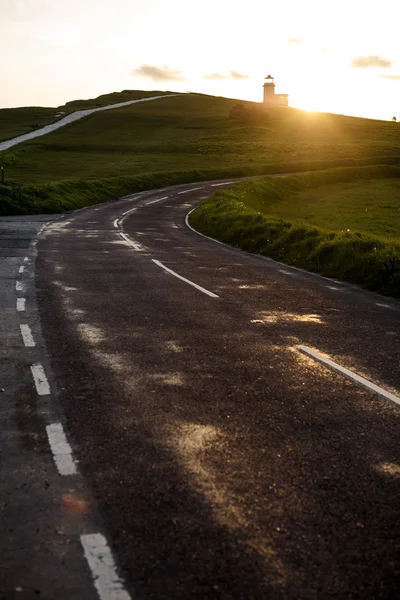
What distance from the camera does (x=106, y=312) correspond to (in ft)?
37.4

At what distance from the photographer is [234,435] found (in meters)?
5.99

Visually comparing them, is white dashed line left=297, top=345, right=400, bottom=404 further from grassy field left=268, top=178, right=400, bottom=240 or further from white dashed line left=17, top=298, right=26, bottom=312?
grassy field left=268, top=178, right=400, bottom=240

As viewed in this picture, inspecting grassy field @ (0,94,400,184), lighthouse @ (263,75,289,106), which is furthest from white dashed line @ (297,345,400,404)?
lighthouse @ (263,75,289,106)

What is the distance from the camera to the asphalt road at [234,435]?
4016 millimetres

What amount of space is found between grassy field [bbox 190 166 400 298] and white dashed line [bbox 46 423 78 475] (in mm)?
9953

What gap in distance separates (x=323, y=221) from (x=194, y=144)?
5792cm

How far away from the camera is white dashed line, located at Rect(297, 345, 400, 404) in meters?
7.23

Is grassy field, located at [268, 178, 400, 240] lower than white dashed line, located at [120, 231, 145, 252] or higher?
lower

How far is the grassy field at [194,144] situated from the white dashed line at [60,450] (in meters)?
50.4

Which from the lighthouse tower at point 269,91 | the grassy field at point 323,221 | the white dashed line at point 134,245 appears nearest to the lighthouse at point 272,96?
the lighthouse tower at point 269,91

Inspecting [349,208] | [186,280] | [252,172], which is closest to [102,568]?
[186,280]

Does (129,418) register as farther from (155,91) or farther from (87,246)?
(155,91)

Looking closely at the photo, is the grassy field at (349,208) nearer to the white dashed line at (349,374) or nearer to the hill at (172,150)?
the hill at (172,150)

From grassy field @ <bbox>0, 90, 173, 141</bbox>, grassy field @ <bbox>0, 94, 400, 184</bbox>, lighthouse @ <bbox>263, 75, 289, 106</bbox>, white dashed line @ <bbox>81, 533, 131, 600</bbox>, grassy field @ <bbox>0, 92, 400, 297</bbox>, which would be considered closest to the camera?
white dashed line @ <bbox>81, 533, 131, 600</bbox>
